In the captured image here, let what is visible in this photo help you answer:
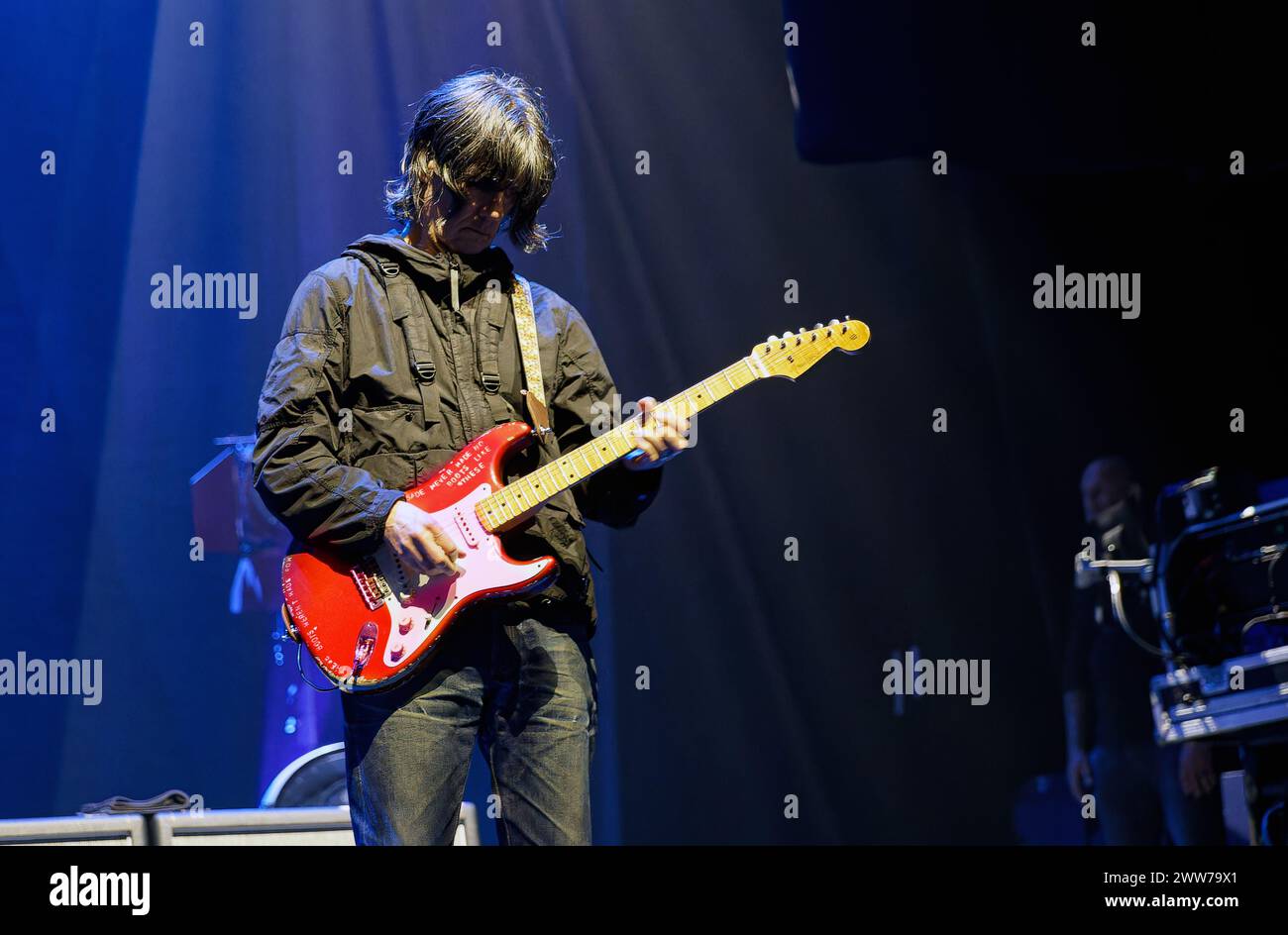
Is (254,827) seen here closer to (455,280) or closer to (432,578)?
(432,578)

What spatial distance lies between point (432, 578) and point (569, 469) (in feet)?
1.16

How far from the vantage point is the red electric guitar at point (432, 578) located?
243 centimetres

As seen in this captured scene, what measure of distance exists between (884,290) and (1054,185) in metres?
0.67

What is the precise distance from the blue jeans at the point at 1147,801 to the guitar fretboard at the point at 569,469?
2292mm

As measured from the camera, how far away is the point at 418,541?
2.40 m

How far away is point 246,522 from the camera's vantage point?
414cm

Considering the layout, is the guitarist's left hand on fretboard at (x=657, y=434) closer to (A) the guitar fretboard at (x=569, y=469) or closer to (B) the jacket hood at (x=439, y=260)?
(A) the guitar fretboard at (x=569, y=469)
